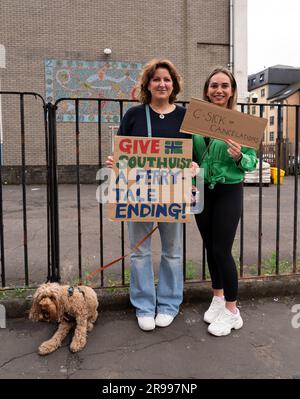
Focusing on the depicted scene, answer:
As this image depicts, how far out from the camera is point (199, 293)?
3.24 meters

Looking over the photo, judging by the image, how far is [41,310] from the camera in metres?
2.34

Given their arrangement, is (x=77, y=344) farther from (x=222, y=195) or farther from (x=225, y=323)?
(x=222, y=195)

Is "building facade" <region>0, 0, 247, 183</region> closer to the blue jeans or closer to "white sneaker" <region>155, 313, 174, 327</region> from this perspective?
the blue jeans

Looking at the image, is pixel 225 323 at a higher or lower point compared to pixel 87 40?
lower

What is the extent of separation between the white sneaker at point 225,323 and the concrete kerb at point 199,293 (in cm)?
50

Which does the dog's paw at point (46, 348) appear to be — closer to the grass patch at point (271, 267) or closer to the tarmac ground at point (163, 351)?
the tarmac ground at point (163, 351)

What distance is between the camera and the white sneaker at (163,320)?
9.22 feet

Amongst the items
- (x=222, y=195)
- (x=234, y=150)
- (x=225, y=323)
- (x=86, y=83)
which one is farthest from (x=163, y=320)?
(x=86, y=83)

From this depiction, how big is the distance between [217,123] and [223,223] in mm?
720

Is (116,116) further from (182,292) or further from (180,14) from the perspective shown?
(182,292)

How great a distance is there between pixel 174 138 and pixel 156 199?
47 centimetres

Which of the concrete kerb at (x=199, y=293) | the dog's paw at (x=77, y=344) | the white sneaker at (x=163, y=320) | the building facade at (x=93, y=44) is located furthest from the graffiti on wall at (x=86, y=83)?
the dog's paw at (x=77, y=344)

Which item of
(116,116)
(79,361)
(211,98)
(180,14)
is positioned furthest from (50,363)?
(180,14)

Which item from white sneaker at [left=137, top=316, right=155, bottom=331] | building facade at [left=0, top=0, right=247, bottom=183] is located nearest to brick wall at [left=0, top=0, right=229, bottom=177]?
building facade at [left=0, top=0, right=247, bottom=183]
